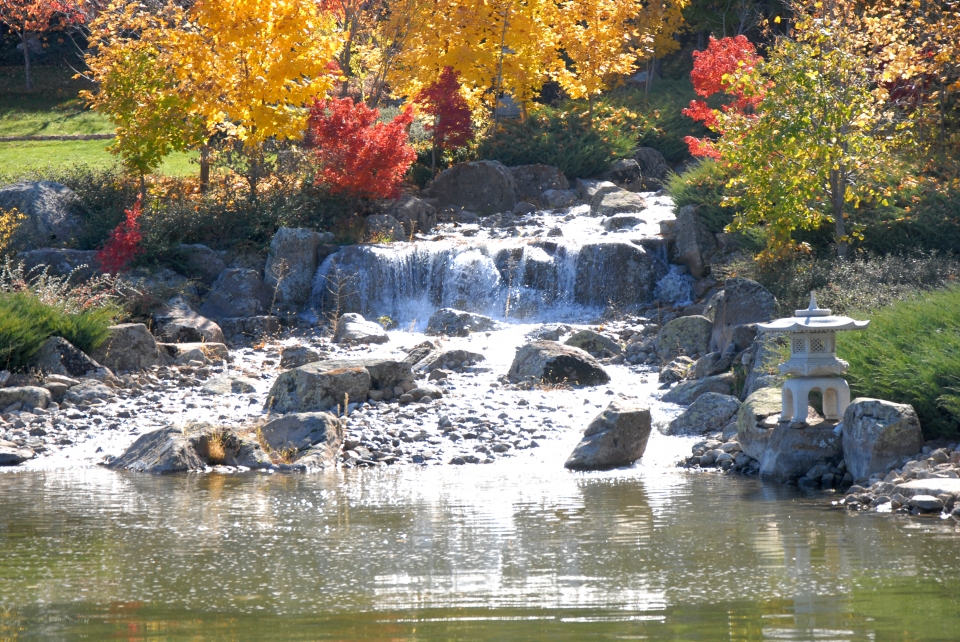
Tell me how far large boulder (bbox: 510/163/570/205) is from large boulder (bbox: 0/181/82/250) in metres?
9.20

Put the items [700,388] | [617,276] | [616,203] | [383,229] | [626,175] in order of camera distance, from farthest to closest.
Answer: [626,175]
[616,203]
[383,229]
[617,276]
[700,388]

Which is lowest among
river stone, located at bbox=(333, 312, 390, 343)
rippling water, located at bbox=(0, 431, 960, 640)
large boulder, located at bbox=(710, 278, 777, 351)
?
rippling water, located at bbox=(0, 431, 960, 640)

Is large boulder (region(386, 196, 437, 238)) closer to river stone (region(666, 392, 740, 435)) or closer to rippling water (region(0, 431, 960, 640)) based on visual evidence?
river stone (region(666, 392, 740, 435))

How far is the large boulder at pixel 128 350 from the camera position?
590 inches

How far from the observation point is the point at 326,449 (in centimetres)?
1117

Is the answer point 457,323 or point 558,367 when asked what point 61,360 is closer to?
point 457,323

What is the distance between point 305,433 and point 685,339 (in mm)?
6040

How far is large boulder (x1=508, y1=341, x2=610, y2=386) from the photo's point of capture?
547 inches

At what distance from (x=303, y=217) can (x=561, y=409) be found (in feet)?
A: 30.3

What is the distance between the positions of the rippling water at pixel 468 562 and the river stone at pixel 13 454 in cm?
161

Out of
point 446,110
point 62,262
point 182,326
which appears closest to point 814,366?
point 182,326

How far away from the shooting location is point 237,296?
18500 millimetres

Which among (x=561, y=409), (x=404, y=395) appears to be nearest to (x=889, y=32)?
(x=561, y=409)

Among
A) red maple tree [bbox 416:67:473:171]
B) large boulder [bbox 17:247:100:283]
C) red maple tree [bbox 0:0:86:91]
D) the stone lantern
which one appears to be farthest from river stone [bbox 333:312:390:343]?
red maple tree [bbox 0:0:86:91]
